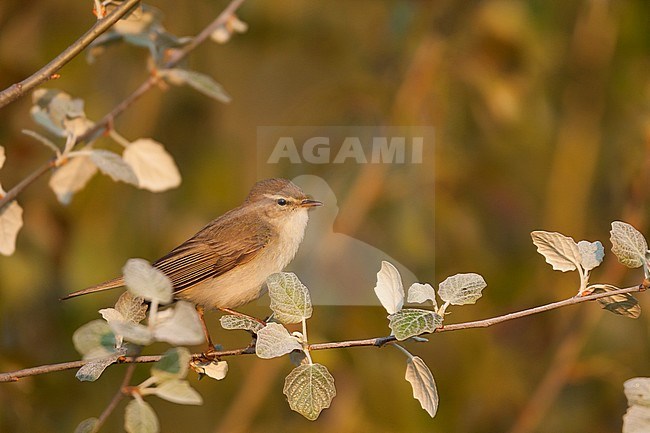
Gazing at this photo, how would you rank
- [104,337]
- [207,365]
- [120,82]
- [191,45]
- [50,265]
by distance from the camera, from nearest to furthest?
[104,337] < [207,365] < [191,45] < [50,265] < [120,82]

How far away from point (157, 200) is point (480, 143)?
96cm

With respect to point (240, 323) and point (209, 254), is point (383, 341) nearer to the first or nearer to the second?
point (240, 323)

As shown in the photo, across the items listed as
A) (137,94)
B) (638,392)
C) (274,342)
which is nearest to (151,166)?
(137,94)

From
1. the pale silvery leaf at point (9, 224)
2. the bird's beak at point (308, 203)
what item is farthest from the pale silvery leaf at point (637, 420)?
the bird's beak at point (308, 203)

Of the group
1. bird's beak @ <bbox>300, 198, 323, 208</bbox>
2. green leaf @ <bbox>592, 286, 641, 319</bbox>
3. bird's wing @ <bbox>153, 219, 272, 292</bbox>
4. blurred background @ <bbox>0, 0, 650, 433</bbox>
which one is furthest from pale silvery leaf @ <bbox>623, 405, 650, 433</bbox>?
blurred background @ <bbox>0, 0, 650, 433</bbox>

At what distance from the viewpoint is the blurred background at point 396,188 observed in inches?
90.2

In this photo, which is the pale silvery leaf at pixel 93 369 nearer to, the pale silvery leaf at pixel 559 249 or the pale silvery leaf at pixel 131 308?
the pale silvery leaf at pixel 131 308

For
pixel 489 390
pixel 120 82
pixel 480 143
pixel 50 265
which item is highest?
pixel 120 82

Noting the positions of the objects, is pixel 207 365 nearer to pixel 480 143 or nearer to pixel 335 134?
pixel 335 134

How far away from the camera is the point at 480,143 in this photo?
2.73m

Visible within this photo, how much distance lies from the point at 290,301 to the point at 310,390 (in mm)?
81

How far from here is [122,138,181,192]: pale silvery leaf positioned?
3.45 ft

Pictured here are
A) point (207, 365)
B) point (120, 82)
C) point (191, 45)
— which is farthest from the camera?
point (120, 82)

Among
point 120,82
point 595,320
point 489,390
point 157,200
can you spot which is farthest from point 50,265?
point 595,320
